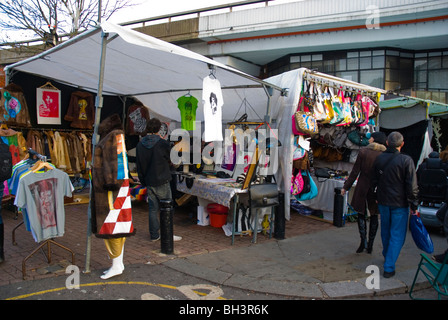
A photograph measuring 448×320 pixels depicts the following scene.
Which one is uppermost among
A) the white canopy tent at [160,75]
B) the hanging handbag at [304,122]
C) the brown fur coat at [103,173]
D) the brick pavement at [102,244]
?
the white canopy tent at [160,75]

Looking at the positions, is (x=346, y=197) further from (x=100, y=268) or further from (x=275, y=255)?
(x=100, y=268)

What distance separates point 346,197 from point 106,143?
5.27 meters

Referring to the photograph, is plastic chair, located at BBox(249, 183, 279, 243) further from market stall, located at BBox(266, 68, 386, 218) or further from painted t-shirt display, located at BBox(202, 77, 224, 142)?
painted t-shirt display, located at BBox(202, 77, 224, 142)

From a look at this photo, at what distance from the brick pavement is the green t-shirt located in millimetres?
1972

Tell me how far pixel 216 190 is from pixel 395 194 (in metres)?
2.84

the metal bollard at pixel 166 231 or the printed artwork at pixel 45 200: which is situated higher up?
the printed artwork at pixel 45 200

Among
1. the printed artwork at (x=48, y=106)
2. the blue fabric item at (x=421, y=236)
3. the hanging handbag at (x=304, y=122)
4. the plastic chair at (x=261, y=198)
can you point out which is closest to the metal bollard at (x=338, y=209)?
the hanging handbag at (x=304, y=122)

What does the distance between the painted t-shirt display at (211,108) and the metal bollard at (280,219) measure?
156 centimetres

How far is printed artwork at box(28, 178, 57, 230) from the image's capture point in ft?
14.5

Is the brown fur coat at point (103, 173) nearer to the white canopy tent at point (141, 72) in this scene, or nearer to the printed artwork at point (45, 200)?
the white canopy tent at point (141, 72)

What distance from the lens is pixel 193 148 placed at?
310 inches

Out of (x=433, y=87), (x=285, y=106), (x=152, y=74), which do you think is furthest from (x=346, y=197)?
(x=433, y=87)

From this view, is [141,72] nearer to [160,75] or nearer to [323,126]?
[160,75]

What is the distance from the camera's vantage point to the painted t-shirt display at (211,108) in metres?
5.30
